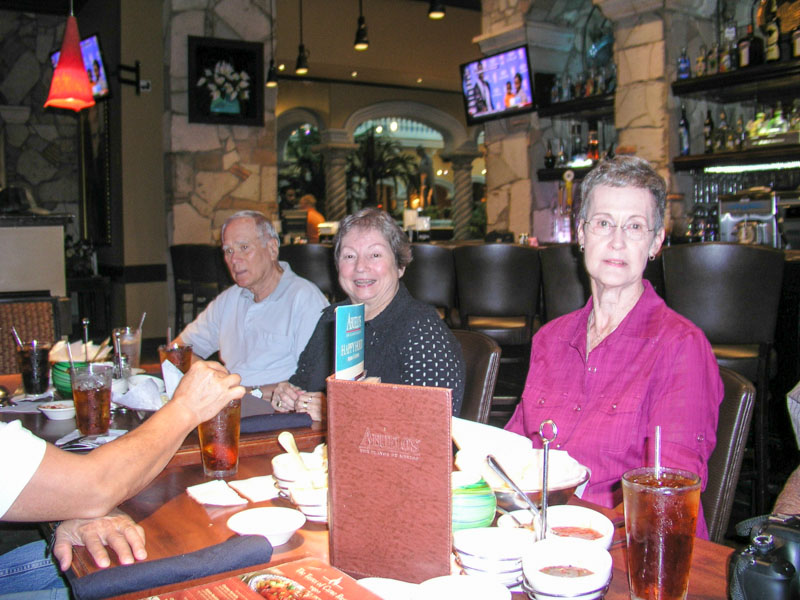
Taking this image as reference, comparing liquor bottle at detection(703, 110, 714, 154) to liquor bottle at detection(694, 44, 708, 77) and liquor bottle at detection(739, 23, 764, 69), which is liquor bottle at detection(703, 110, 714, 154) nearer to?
liquor bottle at detection(694, 44, 708, 77)

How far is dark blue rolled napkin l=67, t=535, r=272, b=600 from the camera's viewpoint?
907 millimetres

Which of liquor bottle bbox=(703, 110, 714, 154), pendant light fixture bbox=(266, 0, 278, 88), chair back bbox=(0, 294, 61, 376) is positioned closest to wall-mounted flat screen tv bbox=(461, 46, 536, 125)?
liquor bottle bbox=(703, 110, 714, 154)

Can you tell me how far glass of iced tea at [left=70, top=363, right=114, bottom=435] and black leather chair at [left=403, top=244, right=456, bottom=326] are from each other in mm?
2747

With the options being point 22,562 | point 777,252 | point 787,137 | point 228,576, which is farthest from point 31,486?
point 787,137

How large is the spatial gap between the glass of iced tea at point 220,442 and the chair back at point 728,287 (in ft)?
7.92

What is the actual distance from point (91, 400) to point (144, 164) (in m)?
6.49

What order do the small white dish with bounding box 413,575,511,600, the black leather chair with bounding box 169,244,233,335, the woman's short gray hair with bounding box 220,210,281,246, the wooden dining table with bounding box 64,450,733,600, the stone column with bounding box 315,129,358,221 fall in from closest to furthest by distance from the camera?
1. the small white dish with bounding box 413,575,511,600
2. the wooden dining table with bounding box 64,450,733,600
3. the woman's short gray hair with bounding box 220,210,281,246
4. the black leather chair with bounding box 169,244,233,335
5. the stone column with bounding box 315,129,358,221

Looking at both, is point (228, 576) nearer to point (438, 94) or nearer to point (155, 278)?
point (155, 278)

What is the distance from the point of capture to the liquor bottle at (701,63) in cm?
557

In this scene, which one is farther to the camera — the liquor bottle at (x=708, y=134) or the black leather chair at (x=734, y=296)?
the liquor bottle at (x=708, y=134)

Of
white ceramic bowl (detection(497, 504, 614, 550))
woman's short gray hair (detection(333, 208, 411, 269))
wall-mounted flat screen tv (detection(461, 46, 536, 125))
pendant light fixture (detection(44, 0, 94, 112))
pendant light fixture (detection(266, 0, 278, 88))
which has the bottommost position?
white ceramic bowl (detection(497, 504, 614, 550))

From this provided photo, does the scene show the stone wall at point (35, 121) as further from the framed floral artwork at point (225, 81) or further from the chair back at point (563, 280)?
the chair back at point (563, 280)

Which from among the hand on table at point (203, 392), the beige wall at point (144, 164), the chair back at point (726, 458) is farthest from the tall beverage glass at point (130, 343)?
the beige wall at point (144, 164)

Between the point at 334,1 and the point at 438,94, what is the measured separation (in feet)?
13.1
